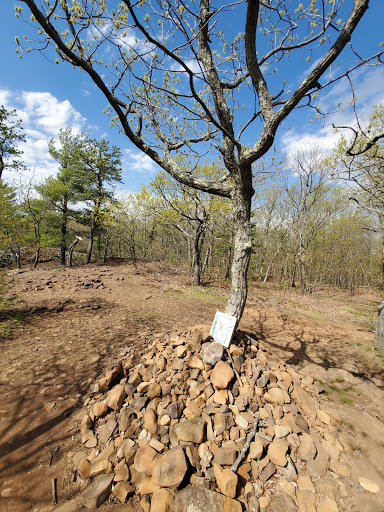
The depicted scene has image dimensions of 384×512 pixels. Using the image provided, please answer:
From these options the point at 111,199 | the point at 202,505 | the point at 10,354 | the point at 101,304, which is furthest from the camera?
the point at 111,199

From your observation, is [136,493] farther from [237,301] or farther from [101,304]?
[101,304]

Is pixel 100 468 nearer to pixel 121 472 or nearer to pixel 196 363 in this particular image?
pixel 121 472

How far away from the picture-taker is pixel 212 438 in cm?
211

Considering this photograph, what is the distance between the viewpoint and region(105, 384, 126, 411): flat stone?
2562mm

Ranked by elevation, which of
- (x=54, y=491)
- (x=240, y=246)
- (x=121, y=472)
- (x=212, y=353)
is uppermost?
(x=240, y=246)

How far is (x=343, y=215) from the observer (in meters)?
14.8

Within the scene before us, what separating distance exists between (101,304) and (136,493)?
611 centimetres

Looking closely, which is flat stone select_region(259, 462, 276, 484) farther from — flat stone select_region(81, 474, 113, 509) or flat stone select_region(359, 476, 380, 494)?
flat stone select_region(81, 474, 113, 509)

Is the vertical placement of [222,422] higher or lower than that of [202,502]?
higher

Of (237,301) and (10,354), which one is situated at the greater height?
(237,301)

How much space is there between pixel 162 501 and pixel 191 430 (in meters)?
0.57

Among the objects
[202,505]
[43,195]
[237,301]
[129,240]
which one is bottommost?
[202,505]

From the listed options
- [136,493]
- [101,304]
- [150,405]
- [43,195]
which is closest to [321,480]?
[136,493]

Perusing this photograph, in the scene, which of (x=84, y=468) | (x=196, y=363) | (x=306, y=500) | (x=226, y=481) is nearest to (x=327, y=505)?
(x=306, y=500)
